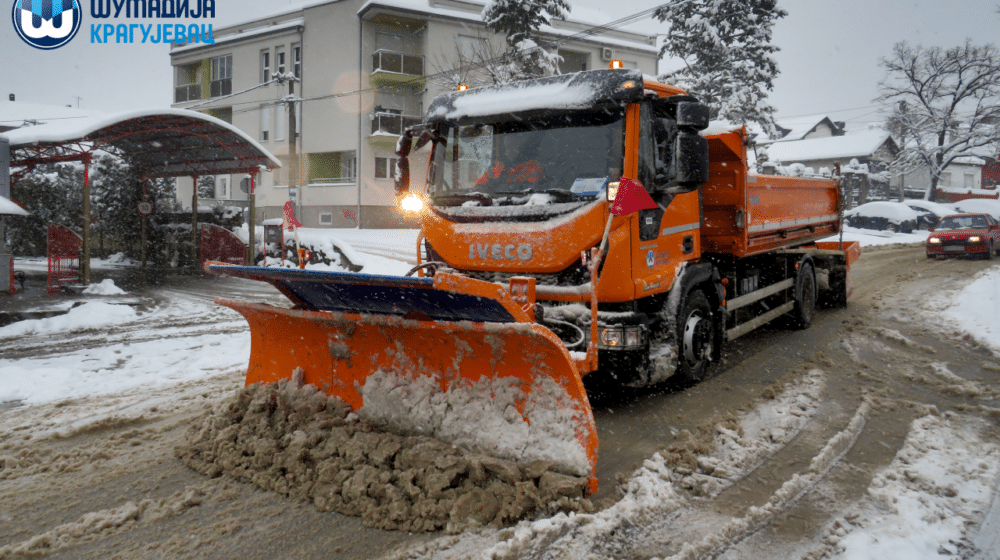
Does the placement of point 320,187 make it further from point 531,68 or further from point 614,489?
point 614,489

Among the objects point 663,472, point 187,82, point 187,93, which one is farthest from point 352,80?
point 663,472

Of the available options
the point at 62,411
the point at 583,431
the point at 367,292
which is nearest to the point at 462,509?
the point at 583,431

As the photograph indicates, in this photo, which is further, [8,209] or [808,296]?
[8,209]

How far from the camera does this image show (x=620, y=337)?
181 inches

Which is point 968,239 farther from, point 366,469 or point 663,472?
point 366,469

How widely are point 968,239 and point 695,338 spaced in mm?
18399

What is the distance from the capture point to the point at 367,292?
382 cm

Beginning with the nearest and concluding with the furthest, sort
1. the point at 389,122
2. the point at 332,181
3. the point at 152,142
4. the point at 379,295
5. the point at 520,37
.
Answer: the point at 379,295 → the point at 152,142 → the point at 520,37 → the point at 389,122 → the point at 332,181

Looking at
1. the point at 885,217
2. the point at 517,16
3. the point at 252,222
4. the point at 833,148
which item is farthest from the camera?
the point at 833,148

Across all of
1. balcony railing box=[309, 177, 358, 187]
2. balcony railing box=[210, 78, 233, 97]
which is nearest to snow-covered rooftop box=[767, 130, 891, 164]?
balcony railing box=[309, 177, 358, 187]

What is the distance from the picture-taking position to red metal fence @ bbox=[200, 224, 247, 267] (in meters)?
19.4

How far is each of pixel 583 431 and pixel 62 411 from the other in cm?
451

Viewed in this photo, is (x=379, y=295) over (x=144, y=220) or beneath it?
beneath

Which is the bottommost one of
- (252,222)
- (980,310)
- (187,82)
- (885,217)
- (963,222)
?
(980,310)
